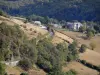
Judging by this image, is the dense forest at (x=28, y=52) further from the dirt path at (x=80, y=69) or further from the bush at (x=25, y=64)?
the dirt path at (x=80, y=69)

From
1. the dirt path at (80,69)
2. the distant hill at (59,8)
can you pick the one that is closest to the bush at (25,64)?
the dirt path at (80,69)

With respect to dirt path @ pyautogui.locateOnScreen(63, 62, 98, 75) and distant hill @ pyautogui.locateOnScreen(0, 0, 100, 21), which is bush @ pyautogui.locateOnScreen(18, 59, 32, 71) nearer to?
dirt path @ pyautogui.locateOnScreen(63, 62, 98, 75)

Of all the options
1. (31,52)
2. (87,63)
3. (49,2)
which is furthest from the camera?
(49,2)

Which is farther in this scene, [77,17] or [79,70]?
[77,17]

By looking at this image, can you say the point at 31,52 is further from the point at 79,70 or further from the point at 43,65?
the point at 79,70

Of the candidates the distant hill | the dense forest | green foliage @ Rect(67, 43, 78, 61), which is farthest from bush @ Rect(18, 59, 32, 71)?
the distant hill

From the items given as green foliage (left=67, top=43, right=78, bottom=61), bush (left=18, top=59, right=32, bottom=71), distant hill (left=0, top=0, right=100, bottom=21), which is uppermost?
bush (left=18, top=59, right=32, bottom=71)

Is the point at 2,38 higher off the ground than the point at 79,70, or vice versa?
the point at 2,38

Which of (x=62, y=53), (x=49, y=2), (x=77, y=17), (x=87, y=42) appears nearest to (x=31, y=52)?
(x=62, y=53)
